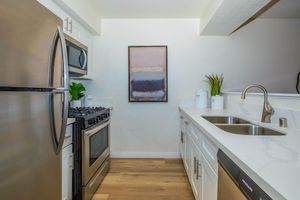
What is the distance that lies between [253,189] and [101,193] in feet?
6.81

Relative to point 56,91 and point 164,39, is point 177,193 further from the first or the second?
point 164,39

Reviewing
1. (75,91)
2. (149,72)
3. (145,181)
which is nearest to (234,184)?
(145,181)

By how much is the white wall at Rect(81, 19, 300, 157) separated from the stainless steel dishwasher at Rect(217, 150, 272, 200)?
2498 millimetres

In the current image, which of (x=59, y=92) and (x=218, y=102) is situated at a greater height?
(x=59, y=92)

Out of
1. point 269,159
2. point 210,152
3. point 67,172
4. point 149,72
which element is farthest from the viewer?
point 149,72

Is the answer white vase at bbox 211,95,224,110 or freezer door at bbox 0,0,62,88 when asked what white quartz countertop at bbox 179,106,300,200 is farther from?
white vase at bbox 211,95,224,110

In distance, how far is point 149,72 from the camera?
143 inches

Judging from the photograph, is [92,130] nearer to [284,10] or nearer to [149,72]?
[149,72]

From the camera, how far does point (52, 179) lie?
4.55 feet

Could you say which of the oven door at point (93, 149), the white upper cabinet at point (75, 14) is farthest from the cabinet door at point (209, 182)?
the white upper cabinet at point (75, 14)

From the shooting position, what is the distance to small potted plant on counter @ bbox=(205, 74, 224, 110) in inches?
130

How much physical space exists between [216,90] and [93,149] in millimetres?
2042

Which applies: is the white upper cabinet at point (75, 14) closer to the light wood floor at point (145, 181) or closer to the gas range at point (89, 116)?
the gas range at point (89, 116)

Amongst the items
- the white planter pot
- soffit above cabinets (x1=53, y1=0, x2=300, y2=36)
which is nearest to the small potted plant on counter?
soffit above cabinets (x1=53, y1=0, x2=300, y2=36)
